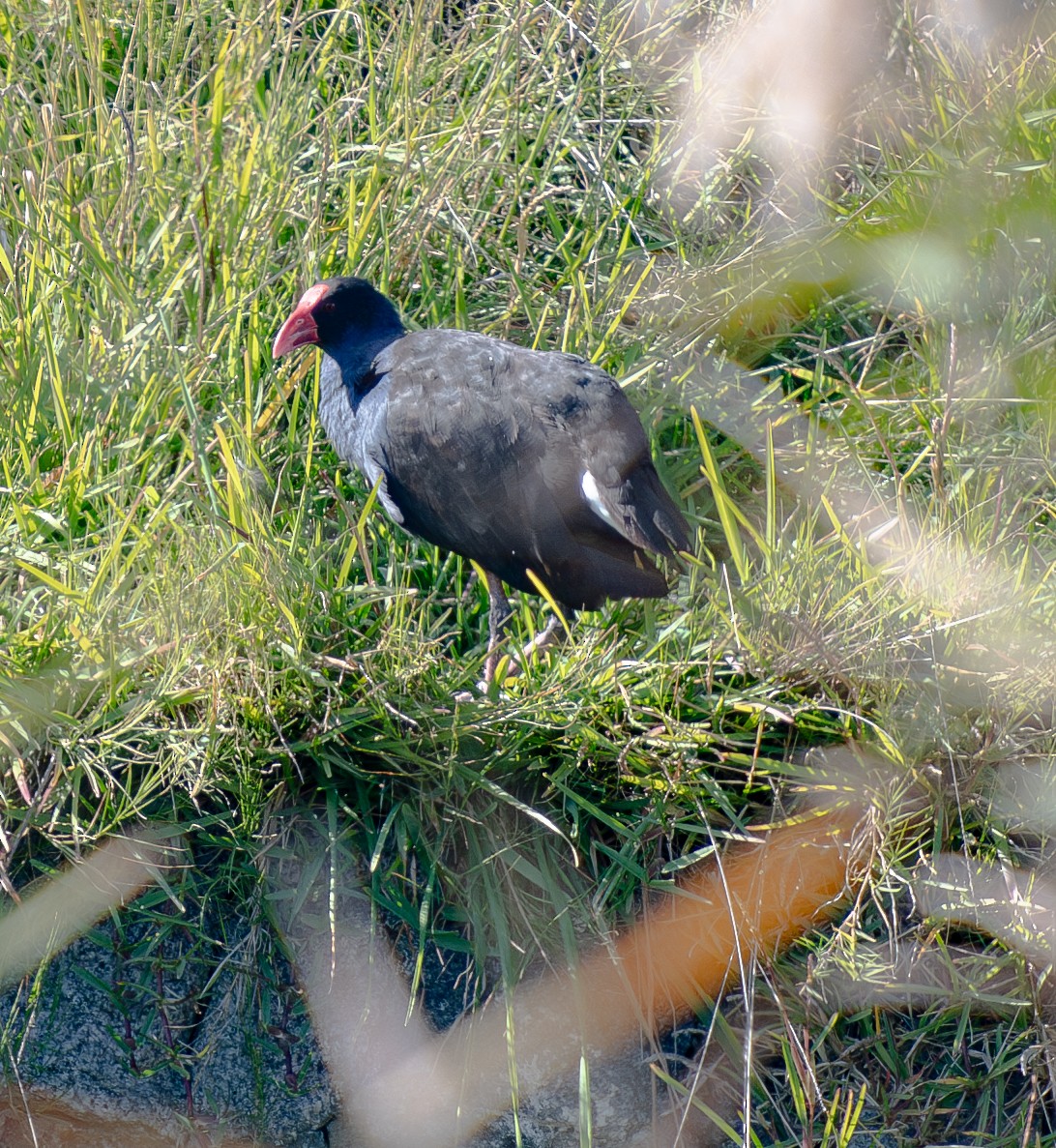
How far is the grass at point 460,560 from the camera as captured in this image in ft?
7.20

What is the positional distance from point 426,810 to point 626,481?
2.42 feet

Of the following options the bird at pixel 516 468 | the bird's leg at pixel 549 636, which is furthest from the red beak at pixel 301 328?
the bird's leg at pixel 549 636

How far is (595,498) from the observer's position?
2.46 metres

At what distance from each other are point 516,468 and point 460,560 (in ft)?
1.14

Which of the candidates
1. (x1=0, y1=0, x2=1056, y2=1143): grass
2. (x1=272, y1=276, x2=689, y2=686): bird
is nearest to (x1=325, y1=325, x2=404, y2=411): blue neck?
(x1=272, y1=276, x2=689, y2=686): bird

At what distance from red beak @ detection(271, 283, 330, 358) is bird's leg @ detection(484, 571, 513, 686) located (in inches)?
→ 26.4

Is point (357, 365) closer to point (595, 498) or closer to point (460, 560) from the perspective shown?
point (460, 560)

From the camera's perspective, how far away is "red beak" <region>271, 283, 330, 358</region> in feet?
9.07

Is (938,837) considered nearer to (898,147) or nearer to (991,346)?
(991,346)

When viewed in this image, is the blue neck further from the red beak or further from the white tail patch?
the white tail patch

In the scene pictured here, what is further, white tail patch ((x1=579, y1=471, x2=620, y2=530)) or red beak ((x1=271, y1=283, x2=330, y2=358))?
red beak ((x1=271, y1=283, x2=330, y2=358))

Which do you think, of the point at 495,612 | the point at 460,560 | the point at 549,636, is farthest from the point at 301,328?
the point at 549,636

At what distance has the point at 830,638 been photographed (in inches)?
90.0

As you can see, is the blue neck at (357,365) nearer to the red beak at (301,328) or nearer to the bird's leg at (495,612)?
the red beak at (301,328)
